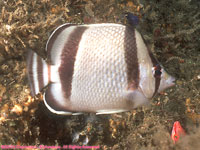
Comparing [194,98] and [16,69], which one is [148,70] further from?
[194,98]

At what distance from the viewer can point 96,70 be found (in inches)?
72.6

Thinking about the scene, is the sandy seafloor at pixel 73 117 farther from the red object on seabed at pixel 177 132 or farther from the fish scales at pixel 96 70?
the fish scales at pixel 96 70

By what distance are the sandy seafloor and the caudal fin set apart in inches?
41.3

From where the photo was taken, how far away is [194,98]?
3.88m

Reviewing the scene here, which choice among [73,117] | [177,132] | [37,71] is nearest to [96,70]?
[37,71]

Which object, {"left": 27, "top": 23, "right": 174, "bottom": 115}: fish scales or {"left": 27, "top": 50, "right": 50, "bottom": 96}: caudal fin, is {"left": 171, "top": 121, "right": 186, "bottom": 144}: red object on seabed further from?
{"left": 27, "top": 50, "right": 50, "bottom": 96}: caudal fin

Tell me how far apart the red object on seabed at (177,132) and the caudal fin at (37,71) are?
2.29 metres

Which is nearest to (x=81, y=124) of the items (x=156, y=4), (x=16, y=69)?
(x=16, y=69)

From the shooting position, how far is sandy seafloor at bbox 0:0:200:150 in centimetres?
283

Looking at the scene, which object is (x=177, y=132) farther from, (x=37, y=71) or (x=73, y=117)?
(x=37, y=71)

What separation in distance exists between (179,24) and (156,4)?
0.72m

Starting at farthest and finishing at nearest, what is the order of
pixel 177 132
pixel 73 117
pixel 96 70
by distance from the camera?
1. pixel 177 132
2. pixel 73 117
3. pixel 96 70

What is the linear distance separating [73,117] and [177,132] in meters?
1.71

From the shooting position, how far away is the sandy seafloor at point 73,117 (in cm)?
283
